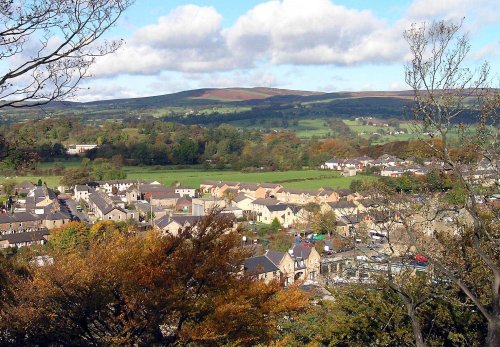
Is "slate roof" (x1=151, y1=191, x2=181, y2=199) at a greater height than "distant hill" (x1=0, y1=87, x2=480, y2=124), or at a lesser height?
lesser

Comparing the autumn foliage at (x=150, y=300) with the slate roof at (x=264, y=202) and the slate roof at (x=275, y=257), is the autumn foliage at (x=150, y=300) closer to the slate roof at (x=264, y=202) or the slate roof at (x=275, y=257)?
the slate roof at (x=275, y=257)

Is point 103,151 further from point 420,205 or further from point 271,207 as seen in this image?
point 420,205

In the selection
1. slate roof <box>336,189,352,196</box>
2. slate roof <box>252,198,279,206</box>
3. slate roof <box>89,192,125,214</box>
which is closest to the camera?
slate roof <box>89,192,125,214</box>

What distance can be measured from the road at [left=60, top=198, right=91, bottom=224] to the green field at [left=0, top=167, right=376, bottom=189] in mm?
7396

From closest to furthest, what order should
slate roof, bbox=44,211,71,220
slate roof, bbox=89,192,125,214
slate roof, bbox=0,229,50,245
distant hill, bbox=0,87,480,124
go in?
1. slate roof, bbox=0,229,50,245
2. slate roof, bbox=44,211,71,220
3. slate roof, bbox=89,192,125,214
4. distant hill, bbox=0,87,480,124

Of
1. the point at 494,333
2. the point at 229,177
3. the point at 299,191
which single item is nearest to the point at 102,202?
the point at 299,191

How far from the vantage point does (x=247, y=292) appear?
8.04 m

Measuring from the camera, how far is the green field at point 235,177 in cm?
4512

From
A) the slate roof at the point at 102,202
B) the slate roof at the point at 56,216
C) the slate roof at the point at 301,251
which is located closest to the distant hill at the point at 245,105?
the slate roof at the point at 102,202

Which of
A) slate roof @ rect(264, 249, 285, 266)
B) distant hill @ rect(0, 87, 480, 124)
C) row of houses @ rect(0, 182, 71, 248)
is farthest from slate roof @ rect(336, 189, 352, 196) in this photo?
distant hill @ rect(0, 87, 480, 124)

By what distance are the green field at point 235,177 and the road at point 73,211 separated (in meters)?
7.40

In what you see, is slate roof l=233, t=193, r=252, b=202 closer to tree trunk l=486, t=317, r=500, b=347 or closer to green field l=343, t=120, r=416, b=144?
tree trunk l=486, t=317, r=500, b=347

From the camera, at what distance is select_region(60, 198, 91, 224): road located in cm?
3206

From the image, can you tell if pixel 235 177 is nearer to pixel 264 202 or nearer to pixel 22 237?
pixel 264 202
